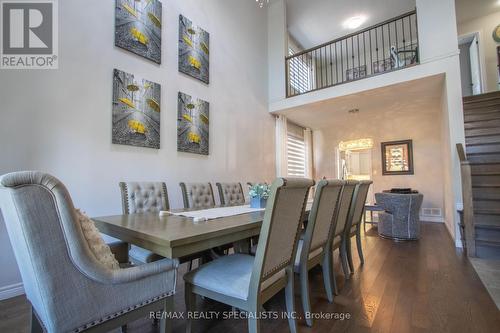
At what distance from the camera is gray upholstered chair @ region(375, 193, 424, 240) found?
3.96 metres

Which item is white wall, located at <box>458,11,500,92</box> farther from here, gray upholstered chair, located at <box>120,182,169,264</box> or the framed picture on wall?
gray upholstered chair, located at <box>120,182,169,264</box>

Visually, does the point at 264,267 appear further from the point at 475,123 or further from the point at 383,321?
the point at 475,123

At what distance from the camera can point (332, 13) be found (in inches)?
220

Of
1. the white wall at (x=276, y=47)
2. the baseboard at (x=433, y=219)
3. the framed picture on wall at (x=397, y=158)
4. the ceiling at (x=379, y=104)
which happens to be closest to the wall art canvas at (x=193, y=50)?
the white wall at (x=276, y=47)

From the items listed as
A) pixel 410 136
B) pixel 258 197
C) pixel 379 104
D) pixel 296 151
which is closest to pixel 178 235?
pixel 258 197

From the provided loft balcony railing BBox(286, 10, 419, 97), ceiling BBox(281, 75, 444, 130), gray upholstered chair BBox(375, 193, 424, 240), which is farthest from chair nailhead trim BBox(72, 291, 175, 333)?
loft balcony railing BBox(286, 10, 419, 97)

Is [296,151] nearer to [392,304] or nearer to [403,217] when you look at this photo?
[403,217]

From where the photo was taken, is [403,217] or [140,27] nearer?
[140,27]

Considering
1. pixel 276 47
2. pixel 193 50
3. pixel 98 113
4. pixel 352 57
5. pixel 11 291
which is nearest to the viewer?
pixel 11 291

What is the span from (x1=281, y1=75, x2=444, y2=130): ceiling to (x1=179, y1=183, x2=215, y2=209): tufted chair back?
10.2 ft

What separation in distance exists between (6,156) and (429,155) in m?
7.40

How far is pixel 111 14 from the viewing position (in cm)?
281

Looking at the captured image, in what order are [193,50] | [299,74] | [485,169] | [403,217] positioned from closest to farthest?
[485,169], [193,50], [403,217], [299,74]

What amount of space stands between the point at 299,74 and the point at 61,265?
6473 millimetres
